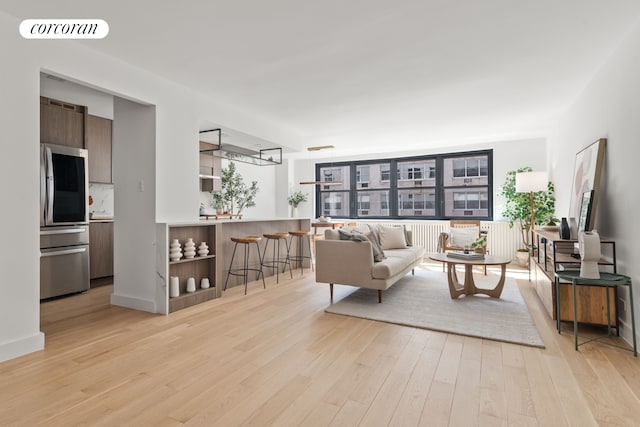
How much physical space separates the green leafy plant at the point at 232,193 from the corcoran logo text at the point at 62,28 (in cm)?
455

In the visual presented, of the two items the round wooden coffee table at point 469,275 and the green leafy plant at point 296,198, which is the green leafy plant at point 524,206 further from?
the green leafy plant at point 296,198

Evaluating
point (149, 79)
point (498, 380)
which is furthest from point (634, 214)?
point (149, 79)

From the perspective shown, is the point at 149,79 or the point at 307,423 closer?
the point at 307,423

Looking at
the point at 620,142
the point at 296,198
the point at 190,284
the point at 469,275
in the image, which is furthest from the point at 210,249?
the point at 296,198

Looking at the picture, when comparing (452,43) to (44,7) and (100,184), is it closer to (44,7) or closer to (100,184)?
(44,7)

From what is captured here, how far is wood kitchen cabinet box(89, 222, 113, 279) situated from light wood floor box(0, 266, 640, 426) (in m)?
1.73

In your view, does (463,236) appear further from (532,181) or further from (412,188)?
(412,188)

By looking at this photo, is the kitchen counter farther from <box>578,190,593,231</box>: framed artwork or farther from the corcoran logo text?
<box>578,190,593,231</box>: framed artwork

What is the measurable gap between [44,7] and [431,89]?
3668 mm

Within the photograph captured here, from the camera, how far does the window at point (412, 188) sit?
721cm

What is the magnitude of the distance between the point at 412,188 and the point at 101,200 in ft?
20.8

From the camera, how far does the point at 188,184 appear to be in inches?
157

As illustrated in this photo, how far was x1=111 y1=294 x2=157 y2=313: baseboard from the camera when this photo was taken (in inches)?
139

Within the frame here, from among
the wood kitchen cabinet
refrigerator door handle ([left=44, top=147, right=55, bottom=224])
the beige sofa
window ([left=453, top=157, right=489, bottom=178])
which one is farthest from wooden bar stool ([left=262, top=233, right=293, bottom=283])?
window ([left=453, top=157, right=489, bottom=178])
